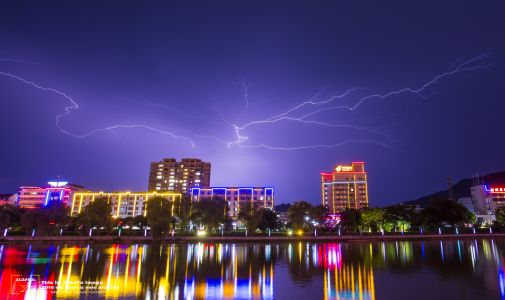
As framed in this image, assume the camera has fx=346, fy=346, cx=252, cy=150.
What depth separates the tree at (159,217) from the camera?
188 feet

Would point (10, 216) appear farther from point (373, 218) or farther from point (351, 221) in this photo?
point (373, 218)

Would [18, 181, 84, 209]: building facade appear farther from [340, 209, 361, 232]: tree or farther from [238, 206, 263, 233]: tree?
[340, 209, 361, 232]: tree

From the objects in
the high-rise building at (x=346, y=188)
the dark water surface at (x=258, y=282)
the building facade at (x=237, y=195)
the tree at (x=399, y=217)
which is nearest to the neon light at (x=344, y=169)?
the high-rise building at (x=346, y=188)

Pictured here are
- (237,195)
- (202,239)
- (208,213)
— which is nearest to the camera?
(202,239)

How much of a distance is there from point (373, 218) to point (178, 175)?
124769 millimetres

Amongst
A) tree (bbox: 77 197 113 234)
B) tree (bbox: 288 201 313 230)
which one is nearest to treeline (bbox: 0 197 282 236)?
tree (bbox: 77 197 113 234)

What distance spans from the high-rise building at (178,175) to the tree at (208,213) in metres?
106

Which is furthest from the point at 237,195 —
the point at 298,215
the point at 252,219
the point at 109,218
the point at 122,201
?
the point at 109,218

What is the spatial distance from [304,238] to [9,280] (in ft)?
174

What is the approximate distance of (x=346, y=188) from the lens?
191125 millimetres

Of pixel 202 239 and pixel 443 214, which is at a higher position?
pixel 443 214

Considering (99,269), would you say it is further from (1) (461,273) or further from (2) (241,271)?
(1) (461,273)

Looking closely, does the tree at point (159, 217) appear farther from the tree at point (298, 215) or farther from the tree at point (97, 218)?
the tree at point (298, 215)

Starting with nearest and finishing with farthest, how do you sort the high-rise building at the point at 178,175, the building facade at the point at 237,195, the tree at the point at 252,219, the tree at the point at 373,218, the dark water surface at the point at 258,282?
the dark water surface at the point at 258,282 < the tree at the point at 252,219 < the tree at the point at 373,218 < the building facade at the point at 237,195 < the high-rise building at the point at 178,175
